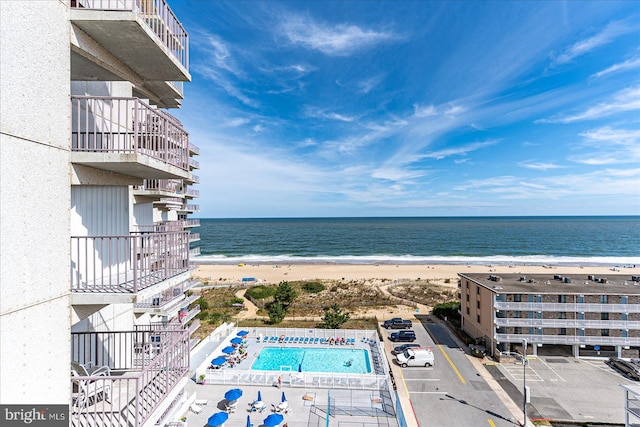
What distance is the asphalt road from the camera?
734 inches

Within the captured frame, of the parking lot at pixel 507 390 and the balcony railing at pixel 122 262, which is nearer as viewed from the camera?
the balcony railing at pixel 122 262

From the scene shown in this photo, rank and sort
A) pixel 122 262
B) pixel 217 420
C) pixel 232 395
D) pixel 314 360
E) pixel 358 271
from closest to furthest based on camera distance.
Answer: pixel 122 262 → pixel 217 420 → pixel 232 395 → pixel 314 360 → pixel 358 271

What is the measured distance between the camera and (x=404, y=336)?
31.6 m

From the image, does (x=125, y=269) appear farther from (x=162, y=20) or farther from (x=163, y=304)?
(x=163, y=304)

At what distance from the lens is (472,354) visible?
93.2ft

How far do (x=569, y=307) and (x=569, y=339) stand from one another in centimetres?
270

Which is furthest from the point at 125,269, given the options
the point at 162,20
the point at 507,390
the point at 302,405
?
the point at 507,390

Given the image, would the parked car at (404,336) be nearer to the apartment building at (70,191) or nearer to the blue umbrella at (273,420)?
the blue umbrella at (273,420)

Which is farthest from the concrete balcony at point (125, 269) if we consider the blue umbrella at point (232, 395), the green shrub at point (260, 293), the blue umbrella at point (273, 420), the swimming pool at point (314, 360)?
the green shrub at point (260, 293)

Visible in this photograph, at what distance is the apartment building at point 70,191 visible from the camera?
3.87 meters

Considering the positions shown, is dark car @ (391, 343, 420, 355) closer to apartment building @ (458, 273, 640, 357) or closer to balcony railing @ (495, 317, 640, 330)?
apartment building @ (458, 273, 640, 357)

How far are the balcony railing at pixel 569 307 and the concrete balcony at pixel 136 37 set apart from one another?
99.7 ft

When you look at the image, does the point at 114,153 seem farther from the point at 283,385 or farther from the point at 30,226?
the point at 283,385

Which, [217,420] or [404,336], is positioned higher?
[217,420]
